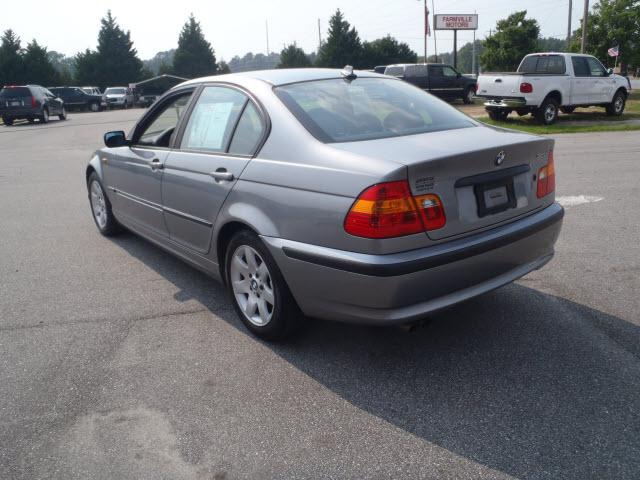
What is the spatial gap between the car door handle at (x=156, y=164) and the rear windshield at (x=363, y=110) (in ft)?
4.14

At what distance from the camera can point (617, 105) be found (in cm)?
1883

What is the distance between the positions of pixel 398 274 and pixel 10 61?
6091cm

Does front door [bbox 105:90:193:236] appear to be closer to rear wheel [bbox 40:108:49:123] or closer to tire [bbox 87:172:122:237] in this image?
tire [bbox 87:172:122:237]

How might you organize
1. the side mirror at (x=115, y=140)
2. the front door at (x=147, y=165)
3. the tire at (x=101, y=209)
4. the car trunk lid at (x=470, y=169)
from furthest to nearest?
the tire at (x=101, y=209) → the side mirror at (x=115, y=140) → the front door at (x=147, y=165) → the car trunk lid at (x=470, y=169)

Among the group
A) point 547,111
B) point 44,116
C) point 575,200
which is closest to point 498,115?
point 547,111

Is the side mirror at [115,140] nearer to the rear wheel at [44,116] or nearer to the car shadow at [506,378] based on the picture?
the car shadow at [506,378]

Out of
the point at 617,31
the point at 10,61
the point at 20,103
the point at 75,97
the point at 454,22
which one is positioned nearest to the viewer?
the point at 20,103

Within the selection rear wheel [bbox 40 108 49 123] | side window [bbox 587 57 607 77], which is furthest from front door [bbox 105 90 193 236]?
rear wheel [bbox 40 108 49 123]

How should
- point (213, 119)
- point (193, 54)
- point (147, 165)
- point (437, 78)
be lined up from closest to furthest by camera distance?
1. point (213, 119)
2. point (147, 165)
3. point (437, 78)
4. point (193, 54)

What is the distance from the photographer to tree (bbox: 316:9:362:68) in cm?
6200

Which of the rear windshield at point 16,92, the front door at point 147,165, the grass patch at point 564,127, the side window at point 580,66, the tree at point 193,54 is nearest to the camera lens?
the front door at point 147,165

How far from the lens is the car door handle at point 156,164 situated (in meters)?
4.48

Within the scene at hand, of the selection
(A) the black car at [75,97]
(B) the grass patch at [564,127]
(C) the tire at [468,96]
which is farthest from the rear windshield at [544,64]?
(A) the black car at [75,97]

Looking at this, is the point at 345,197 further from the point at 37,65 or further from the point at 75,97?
the point at 37,65
